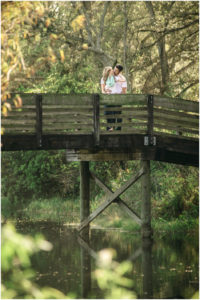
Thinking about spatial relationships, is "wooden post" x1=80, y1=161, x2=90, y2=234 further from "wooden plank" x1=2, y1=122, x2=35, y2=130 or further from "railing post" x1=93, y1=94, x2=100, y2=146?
"wooden plank" x1=2, y1=122, x2=35, y2=130

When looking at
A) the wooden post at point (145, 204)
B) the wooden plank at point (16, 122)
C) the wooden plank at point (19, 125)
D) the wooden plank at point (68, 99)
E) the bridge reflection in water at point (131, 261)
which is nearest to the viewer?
the bridge reflection in water at point (131, 261)

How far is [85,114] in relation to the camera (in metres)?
15.5

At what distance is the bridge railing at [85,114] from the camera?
49.2 ft

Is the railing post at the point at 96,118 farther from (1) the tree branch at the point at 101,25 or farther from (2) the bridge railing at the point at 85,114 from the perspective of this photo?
(1) the tree branch at the point at 101,25

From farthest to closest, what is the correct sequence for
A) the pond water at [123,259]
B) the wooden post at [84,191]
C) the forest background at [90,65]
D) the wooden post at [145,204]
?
the forest background at [90,65], the wooden post at [84,191], the wooden post at [145,204], the pond water at [123,259]

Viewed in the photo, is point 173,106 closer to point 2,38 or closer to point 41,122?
point 41,122

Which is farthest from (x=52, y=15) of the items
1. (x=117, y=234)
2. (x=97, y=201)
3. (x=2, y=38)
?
(x=2, y=38)

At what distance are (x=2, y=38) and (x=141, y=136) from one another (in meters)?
7.83

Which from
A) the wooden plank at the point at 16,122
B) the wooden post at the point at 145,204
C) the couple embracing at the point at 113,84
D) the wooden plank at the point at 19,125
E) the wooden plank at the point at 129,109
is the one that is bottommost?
the wooden post at the point at 145,204

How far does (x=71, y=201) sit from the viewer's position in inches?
937

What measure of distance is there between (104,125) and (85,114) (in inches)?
19.4

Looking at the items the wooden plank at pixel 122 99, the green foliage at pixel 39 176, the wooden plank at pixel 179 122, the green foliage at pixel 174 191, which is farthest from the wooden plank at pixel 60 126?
the green foliage at pixel 39 176

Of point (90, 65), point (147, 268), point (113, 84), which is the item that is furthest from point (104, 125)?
point (90, 65)

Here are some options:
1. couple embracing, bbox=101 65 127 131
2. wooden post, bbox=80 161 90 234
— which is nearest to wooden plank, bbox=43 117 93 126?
couple embracing, bbox=101 65 127 131
